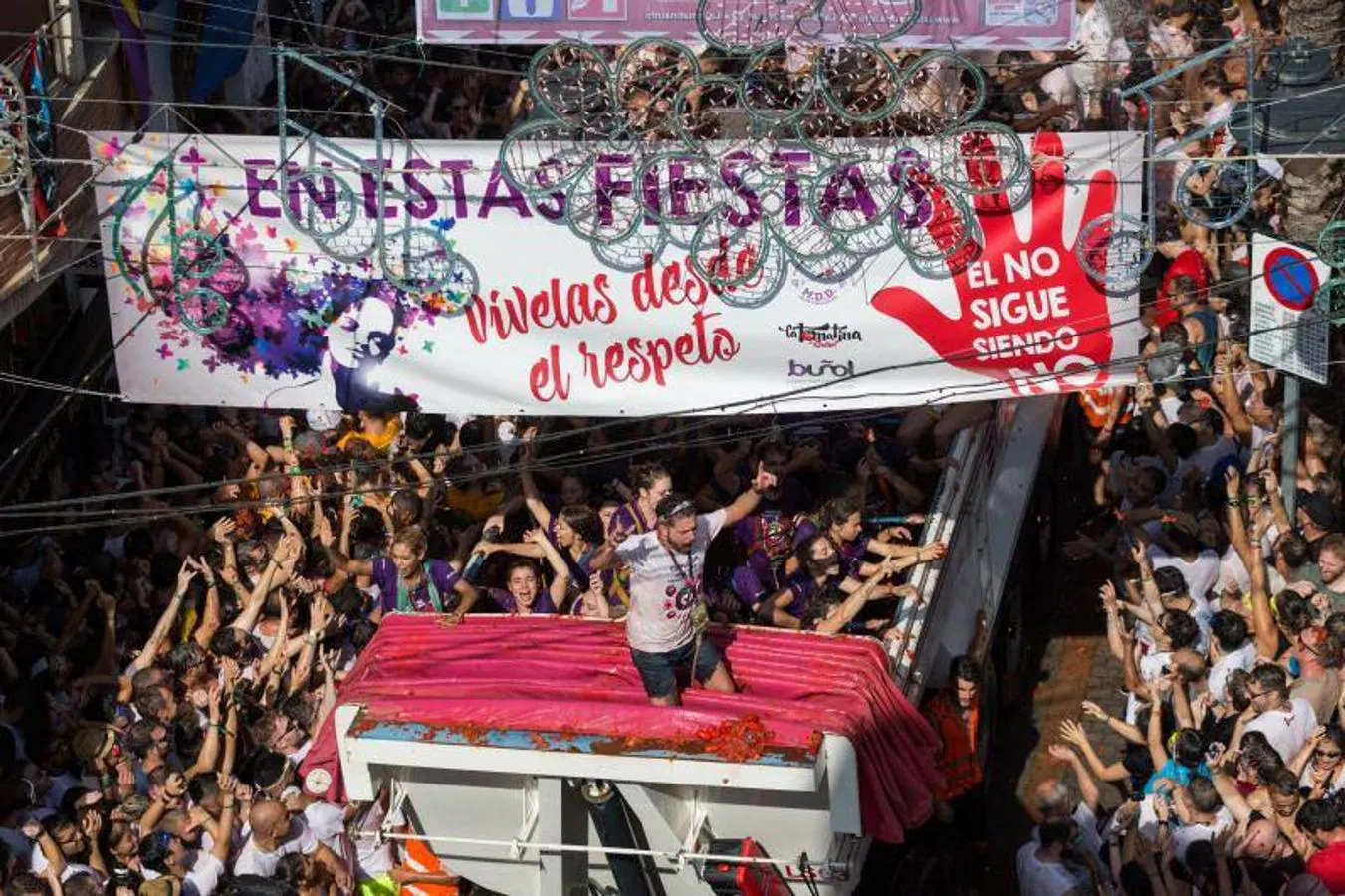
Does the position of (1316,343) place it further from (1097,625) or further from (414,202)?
(414,202)

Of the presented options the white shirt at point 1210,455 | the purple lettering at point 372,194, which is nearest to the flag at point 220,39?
the purple lettering at point 372,194

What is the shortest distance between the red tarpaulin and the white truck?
0.11 metres

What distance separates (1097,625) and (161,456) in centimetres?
610

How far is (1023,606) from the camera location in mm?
15805

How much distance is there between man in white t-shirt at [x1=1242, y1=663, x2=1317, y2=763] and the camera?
12.4 m

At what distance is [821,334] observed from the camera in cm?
1370

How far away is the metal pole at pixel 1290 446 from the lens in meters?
14.3

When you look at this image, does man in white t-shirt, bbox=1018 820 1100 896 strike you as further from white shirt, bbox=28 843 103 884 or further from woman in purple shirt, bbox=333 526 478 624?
white shirt, bbox=28 843 103 884

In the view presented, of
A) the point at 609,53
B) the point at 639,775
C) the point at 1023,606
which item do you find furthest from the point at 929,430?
the point at 639,775

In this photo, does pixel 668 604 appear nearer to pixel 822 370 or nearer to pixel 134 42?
pixel 822 370

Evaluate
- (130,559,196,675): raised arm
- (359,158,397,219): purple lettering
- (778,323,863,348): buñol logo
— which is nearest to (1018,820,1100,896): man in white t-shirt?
(778,323,863,348): buñol logo

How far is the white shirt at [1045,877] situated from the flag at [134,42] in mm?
9246

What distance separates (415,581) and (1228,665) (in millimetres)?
4388

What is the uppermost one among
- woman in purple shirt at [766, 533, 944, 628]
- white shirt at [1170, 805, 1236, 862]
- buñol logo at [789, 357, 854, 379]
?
buñol logo at [789, 357, 854, 379]
